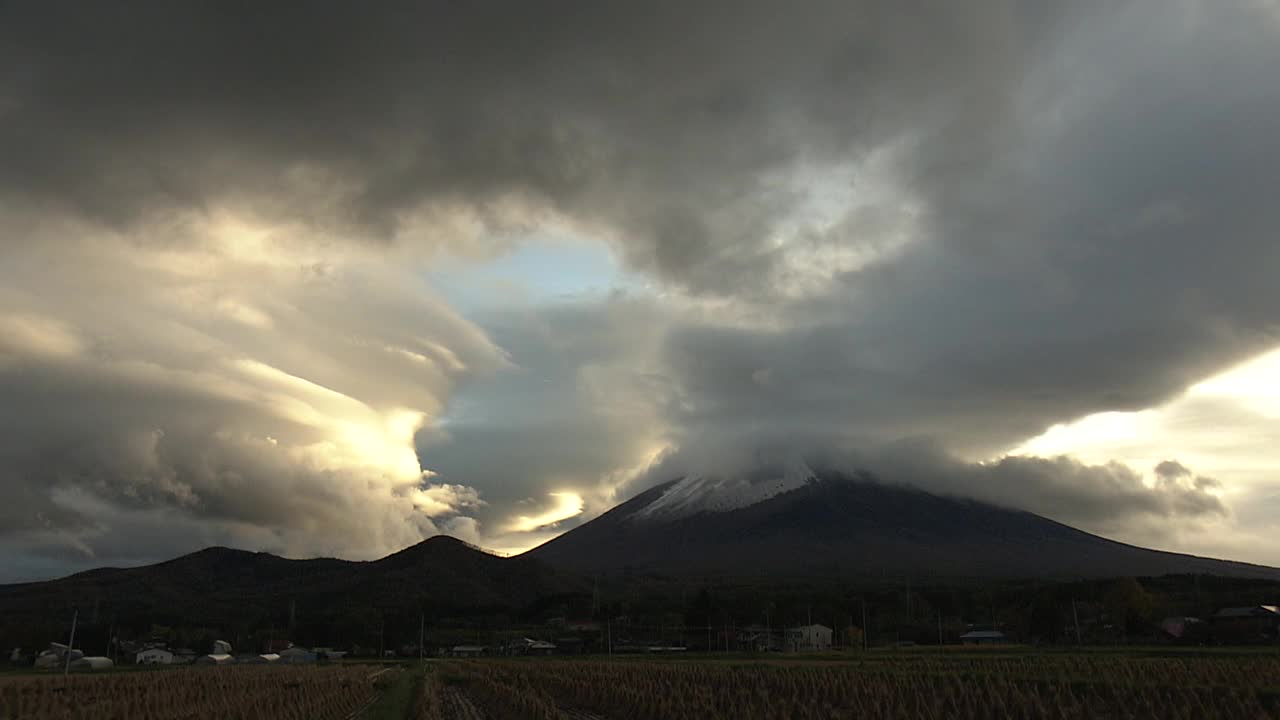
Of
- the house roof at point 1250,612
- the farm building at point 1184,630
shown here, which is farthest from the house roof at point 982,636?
the house roof at point 1250,612

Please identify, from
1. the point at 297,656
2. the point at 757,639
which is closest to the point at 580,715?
the point at 757,639

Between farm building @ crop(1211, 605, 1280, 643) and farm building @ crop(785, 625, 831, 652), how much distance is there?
48.7 m

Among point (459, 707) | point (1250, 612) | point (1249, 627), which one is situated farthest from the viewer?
point (1250, 612)

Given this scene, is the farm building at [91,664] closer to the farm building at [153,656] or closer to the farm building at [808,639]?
the farm building at [153,656]

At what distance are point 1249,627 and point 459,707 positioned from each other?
3184 inches

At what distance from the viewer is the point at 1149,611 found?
117m

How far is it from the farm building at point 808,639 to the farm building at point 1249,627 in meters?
48.7

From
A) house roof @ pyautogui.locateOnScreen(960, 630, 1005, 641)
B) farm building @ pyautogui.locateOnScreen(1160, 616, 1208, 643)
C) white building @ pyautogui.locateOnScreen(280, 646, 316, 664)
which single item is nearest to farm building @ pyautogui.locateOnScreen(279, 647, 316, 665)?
white building @ pyautogui.locateOnScreen(280, 646, 316, 664)

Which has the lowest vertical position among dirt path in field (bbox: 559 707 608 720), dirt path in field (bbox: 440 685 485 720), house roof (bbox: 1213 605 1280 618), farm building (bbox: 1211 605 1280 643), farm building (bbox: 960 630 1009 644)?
farm building (bbox: 960 630 1009 644)

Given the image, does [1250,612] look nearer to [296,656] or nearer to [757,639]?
[757,639]

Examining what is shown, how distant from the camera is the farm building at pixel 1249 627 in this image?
80.9m

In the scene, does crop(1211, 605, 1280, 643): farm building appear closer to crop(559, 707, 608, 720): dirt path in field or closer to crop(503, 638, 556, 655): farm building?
crop(559, 707, 608, 720): dirt path in field

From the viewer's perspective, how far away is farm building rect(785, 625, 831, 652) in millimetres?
121125

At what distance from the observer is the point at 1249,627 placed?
83812 millimetres
